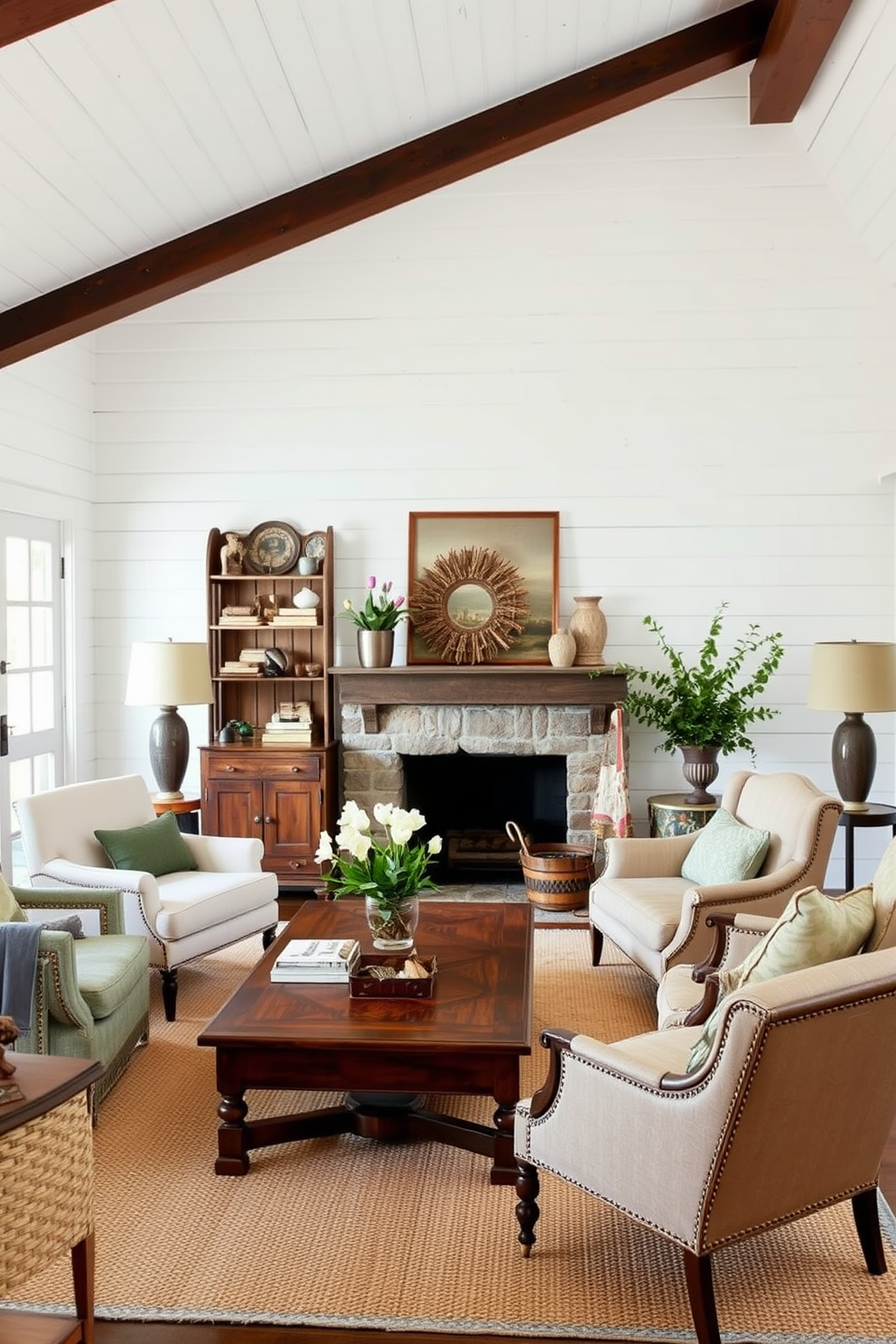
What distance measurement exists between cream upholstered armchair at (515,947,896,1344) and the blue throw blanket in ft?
5.16

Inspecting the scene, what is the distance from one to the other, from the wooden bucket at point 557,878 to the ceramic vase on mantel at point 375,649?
120 centimetres

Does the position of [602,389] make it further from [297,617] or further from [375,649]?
[297,617]

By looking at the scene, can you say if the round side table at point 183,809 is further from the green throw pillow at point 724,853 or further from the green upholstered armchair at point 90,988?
the green throw pillow at point 724,853

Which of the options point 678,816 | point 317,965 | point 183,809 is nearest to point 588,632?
point 678,816

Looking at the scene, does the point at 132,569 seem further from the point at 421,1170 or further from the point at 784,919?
the point at 784,919

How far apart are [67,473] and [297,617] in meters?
1.48

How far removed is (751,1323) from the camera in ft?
8.13

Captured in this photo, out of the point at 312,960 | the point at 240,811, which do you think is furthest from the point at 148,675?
the point at 312,960

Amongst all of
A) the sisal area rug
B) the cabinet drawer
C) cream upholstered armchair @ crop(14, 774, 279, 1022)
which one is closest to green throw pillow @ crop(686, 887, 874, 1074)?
the sisal area rug

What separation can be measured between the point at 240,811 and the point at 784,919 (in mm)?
3997

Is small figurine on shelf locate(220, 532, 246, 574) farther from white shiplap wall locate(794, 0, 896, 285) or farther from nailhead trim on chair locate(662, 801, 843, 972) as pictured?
white shiplap wall locate(794, 0, 896, 285)

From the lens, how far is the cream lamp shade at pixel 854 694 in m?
5.36

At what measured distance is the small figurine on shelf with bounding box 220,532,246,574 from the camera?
20.8 ft

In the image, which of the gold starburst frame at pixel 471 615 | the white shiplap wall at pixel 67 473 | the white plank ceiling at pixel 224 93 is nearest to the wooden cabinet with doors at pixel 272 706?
the gold starburst frame at pixel 471 615
